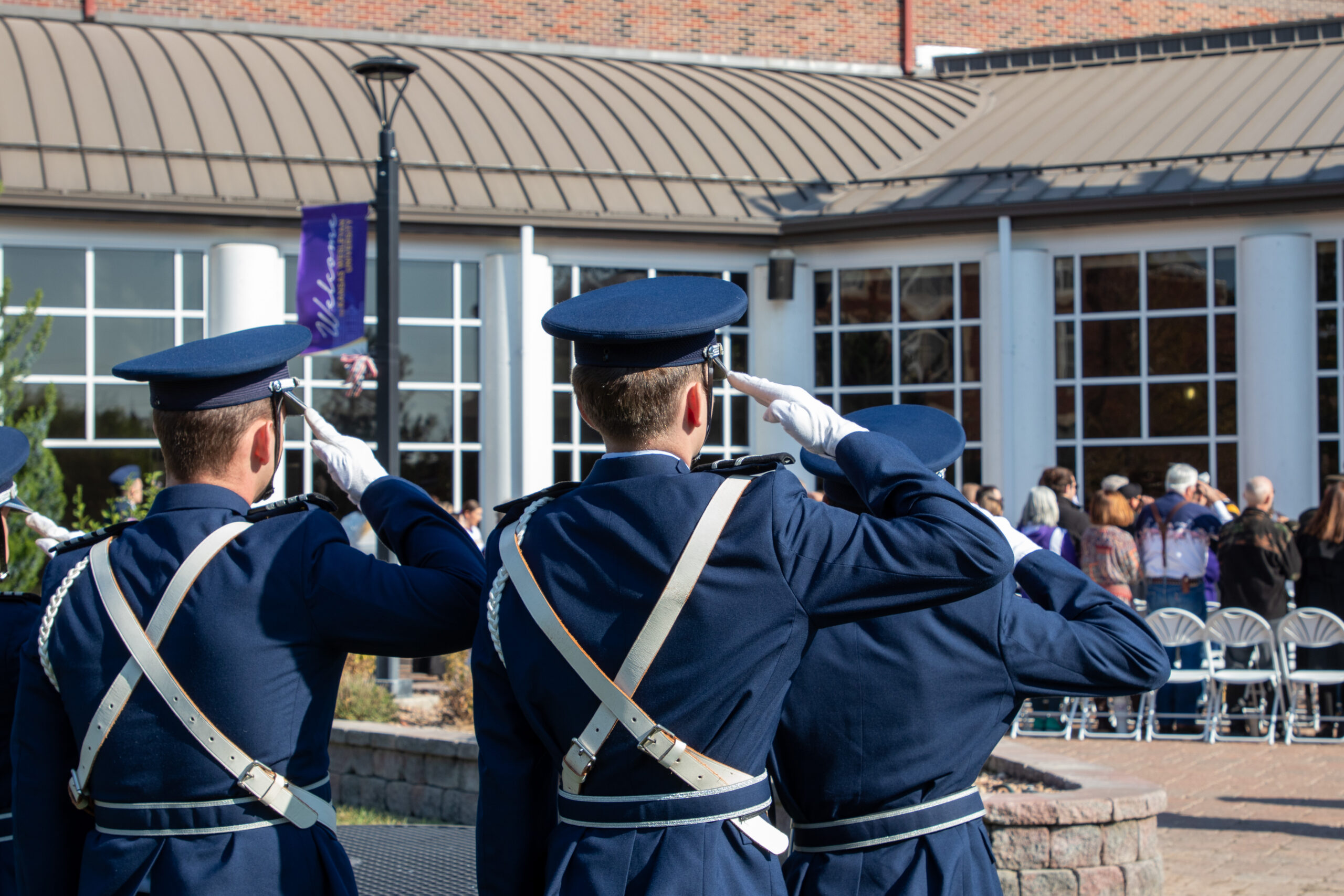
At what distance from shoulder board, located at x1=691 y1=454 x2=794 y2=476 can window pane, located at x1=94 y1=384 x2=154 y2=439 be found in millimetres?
11694

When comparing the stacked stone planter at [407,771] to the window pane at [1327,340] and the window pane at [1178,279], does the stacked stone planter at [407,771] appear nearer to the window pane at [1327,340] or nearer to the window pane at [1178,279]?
the window pane at [1178,279]

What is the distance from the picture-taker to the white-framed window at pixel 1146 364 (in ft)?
44.1

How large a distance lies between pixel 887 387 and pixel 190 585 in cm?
1239

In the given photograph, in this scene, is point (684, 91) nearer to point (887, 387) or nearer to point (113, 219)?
point (887, 387)

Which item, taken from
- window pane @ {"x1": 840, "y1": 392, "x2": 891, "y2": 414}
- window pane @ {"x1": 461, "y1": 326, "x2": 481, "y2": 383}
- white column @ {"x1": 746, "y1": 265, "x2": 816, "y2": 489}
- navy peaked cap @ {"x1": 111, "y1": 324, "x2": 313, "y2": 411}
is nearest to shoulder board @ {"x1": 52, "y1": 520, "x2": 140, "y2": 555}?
navy peaked cap @ {"x1": 111, "y1": 324, "x2": 313, "y2": 411}

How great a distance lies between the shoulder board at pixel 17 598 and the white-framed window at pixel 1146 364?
1210 cm

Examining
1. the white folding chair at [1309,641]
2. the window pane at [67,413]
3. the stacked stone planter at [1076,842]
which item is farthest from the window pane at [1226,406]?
the window pane at [67,413]

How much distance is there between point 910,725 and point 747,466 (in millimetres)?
723

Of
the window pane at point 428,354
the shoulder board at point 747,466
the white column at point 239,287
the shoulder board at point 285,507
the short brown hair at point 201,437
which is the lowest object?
the shoulder board at point 285,507

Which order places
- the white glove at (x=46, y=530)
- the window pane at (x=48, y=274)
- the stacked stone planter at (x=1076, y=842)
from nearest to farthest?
the white glove at (x=46, y=530) → the stacked stone planter at (x=1076, y=842) → the window pane at (x=48, y=274)

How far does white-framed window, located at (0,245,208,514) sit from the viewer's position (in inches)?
500

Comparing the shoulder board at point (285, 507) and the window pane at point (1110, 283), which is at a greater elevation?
the window pane at point (1110, 283)

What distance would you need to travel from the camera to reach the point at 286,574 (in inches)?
95.0

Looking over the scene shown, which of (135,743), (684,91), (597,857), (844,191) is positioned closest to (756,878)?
(597,857)
